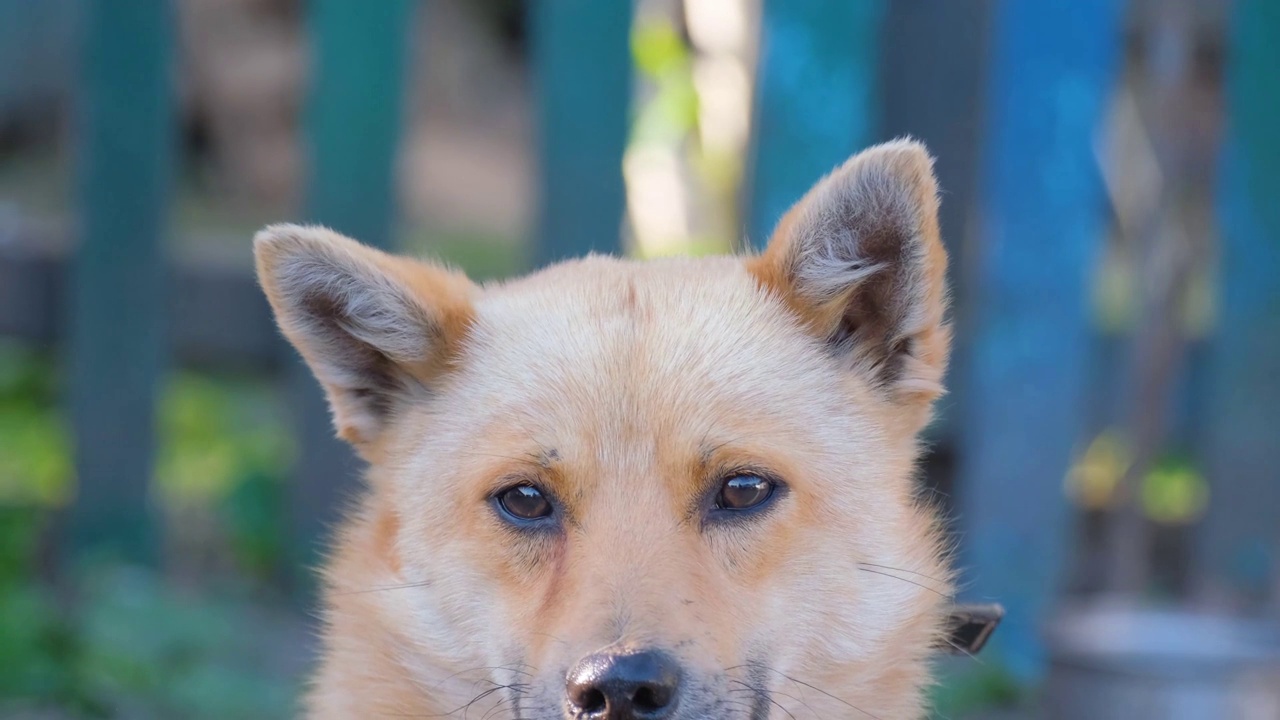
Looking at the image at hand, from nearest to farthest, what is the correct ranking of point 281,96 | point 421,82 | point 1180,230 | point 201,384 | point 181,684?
point 181,684
point 1180,230
point 201,384
point 281,96
point 421,82

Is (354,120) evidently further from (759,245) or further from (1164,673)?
(1164,673)

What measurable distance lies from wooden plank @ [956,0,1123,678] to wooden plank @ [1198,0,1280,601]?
0.61m

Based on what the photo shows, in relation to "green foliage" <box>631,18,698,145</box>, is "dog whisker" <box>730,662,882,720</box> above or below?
below

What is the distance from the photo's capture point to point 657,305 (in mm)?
3010

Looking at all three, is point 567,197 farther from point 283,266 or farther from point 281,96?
point 281,96

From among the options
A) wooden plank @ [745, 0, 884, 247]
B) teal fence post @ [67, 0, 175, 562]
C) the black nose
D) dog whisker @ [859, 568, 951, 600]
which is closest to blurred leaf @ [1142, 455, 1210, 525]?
wooden plank @ [745, 0, 884, 247]

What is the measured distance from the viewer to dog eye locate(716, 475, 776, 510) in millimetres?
2764

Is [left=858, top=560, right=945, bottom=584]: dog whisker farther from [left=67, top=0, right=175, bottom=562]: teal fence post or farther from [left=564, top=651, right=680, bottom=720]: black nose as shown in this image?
[left=67, top=0, right=175, bottom=562]: teal fence post

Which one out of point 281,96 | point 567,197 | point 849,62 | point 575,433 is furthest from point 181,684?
point 281,96

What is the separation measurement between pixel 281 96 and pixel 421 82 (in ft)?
7.74

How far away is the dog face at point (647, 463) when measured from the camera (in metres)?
2.68

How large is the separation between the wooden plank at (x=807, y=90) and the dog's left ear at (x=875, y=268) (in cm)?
199

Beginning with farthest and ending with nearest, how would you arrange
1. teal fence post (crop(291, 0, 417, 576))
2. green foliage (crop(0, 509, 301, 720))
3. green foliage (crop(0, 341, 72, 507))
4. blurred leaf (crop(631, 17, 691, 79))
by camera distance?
1. blurred leaf (crop(631, 17, 691, 79))
2. green foliage (crop(0, 341, 72, 507))
3. teal fence post (crop(291, 0, 417, 576))
4. green foliage (crop(0, 509, 301, 720))

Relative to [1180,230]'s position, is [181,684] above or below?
below
